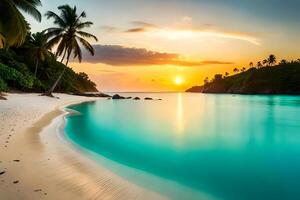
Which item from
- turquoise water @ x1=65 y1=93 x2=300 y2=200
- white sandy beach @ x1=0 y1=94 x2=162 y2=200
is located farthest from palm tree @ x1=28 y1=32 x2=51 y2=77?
white sandy beach @ x1=0 y1=94 x2=162 y2=200

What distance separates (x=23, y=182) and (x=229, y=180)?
5.96 metres

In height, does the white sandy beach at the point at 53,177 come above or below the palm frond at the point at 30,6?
below

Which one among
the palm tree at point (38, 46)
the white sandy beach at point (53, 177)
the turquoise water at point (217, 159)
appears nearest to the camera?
the white sandy beach at point (53, 177)

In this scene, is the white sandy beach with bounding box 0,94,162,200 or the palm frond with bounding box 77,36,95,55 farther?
the palm frond with bounding box 77,36,95,55

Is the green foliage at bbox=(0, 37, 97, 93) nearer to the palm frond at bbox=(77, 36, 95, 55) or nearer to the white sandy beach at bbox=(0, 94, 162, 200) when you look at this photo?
the palm frond at bbox=(77, 36, 95, 55)

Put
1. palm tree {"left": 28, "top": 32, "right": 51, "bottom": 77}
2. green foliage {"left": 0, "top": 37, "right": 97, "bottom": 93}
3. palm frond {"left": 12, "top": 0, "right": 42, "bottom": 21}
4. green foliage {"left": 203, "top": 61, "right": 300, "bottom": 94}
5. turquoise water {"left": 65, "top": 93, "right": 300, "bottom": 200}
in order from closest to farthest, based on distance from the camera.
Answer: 1. turquoise water {"left": 65, "top": 93, "right": 300, "bottom": 200}
2. palm frond {"left": 12, "top": 0, "right": 42, "bottom": 21}
3. green foliage {"left": 0, "top": 37, "right": 97, "bottom": 93}
4. palm tree {"left": 28, "top": 32, "right": 51, "bottom": 77}
5. green foliage {"left": 203, "top": 61, "right": 300, "bottom": 94}

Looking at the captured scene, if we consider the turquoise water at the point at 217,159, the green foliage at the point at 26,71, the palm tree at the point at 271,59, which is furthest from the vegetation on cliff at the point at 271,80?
the turquoise water at the point at 217,159

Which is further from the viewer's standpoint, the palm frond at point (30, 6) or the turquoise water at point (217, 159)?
the palm frond at point (30, 6)

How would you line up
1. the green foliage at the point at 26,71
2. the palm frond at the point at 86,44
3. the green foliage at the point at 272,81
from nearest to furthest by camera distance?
the green foliage at the point at 26,71 → the palm frond at the point at 86,44 → the green foliage at the point at 272,81

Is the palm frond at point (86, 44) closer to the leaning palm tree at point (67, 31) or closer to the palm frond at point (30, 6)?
the leaning palm tree at point (67, 31)

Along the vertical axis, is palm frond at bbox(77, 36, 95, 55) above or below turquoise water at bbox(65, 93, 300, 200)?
above

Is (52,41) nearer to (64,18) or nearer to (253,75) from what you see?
(64,18)

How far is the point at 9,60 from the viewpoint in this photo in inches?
1847

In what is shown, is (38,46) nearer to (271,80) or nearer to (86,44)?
(86,44)
